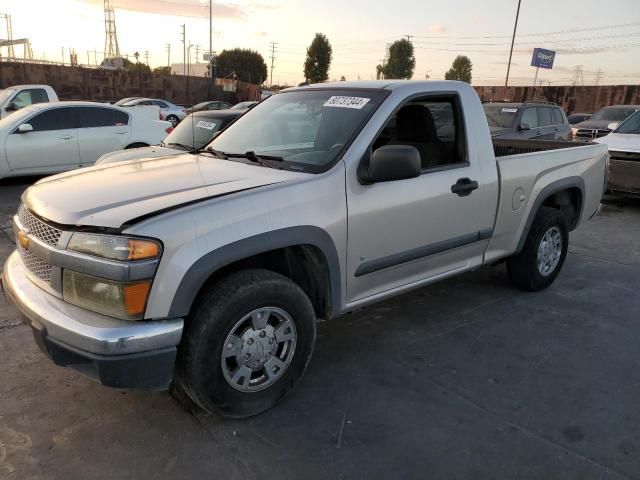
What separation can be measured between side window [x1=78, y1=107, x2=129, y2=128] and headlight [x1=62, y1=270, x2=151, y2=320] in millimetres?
8160

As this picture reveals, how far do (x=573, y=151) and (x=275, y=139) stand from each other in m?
2.88

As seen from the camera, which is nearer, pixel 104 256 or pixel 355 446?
pixel 104 256

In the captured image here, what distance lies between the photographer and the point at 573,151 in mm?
4770

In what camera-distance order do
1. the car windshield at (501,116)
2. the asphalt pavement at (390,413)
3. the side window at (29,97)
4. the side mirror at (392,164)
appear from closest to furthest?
the asphalt pavement at (390,413) < the side mirror at (392,164) < the car windshield at (501,116) < the side window at (29,97)

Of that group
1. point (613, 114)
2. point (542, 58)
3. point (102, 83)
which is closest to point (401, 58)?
point (542, 58)

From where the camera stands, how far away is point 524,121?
10570 millimetres

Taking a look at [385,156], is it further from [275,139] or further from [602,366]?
[602,366]

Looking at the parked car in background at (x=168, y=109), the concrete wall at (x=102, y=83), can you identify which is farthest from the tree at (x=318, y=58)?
the parked car in background at (x=168, y=109)

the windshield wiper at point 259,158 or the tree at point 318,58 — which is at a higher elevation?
the tree at point 318,58

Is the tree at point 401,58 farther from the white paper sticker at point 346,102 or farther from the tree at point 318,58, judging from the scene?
the white paper sticker at point 346,102

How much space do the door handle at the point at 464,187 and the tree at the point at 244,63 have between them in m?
77.2

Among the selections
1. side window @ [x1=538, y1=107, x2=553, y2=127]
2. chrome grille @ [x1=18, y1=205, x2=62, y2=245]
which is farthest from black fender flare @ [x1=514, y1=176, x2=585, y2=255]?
side window @ [x1=538, y1=107, x2=553, y2=127]

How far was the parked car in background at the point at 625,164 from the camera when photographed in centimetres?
844

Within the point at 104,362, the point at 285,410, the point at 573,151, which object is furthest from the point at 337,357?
the point at 573,151
